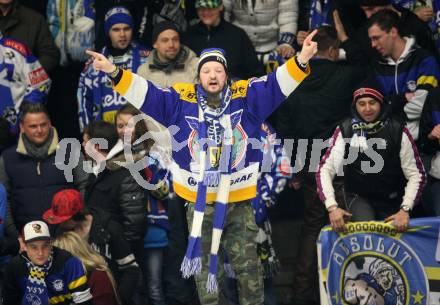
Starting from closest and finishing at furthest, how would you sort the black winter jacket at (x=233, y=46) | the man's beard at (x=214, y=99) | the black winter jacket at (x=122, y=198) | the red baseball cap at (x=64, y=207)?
the man's beard at (x=214, y=99)
the red baseball cap at (x=64, y=207)
the black winter jacket at (x=122, y=198)
the black winter jacket at (x=233, y=46)

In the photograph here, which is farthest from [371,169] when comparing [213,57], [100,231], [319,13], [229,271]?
[100,231]

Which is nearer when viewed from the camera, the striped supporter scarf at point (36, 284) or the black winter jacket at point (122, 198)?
the striped supporter scarf at point (36, 284)

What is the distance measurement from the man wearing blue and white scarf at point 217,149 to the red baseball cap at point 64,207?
0.82m

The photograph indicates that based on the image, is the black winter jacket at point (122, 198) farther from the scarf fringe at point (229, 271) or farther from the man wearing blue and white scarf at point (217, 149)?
the man wearing blue and white scarf at point (217, 149)

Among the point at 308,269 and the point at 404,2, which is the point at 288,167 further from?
the point at 404,2

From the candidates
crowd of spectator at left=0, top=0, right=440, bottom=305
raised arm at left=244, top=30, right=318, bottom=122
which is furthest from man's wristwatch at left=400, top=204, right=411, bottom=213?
raised arm at left=244, top=30, right=318, bottom=122

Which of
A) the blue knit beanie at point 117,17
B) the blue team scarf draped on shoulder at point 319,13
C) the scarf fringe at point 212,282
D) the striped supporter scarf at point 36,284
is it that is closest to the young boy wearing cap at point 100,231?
the striped supporter scarf at point 36,284

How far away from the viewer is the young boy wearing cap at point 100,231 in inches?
320

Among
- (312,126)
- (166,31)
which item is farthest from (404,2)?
(166,31)

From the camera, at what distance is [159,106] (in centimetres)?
777

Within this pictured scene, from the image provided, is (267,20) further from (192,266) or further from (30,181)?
(192,266)

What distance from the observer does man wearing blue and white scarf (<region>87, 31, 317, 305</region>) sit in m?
7.66

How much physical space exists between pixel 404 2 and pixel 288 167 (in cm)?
202

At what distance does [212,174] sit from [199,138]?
0.28 metres
